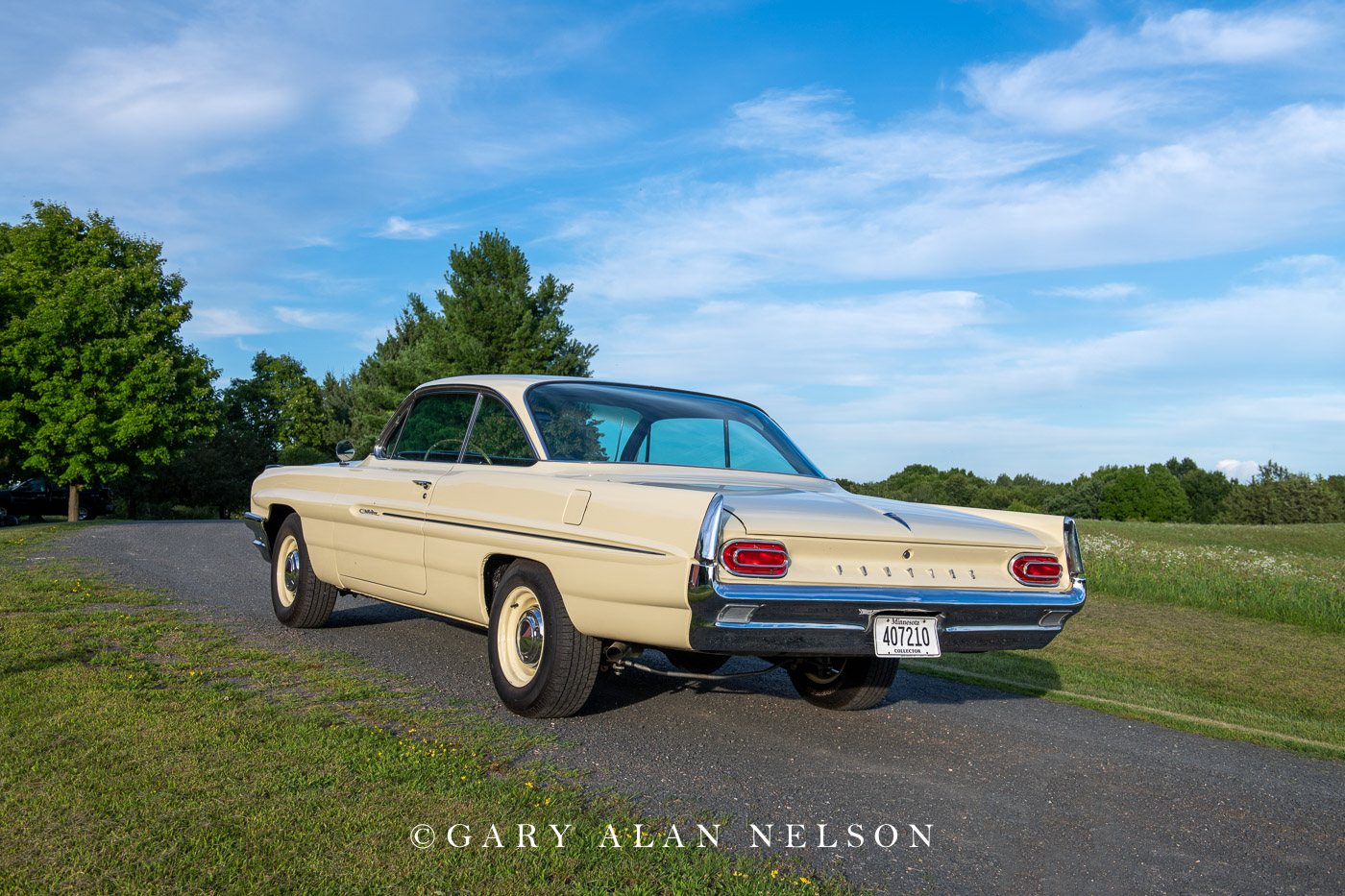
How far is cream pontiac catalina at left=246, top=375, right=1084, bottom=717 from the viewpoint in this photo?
3848mm

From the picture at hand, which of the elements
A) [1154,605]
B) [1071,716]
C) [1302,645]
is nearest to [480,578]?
[1071,716]

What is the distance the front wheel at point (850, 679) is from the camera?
17.3ft

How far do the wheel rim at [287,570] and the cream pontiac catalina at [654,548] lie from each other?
665 mm

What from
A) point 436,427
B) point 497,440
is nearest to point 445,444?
point 436,427

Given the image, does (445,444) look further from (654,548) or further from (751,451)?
(654,548)

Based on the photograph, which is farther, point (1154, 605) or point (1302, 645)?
point (1154, 605)

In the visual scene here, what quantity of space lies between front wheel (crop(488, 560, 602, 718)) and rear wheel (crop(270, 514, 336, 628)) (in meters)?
2.50

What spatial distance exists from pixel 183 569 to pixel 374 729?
8173 mm

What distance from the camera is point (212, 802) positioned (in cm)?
320

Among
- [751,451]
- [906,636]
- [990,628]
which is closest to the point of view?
[906,636]

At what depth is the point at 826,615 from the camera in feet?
12.7

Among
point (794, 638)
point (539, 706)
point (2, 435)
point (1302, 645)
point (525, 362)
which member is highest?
point (525, 362)

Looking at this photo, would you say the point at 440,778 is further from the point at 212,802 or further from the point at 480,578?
the point at 480,578

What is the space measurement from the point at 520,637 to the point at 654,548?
129cm
